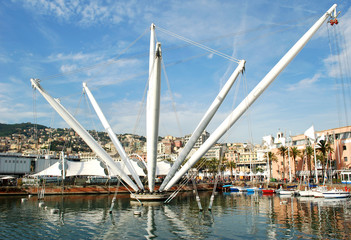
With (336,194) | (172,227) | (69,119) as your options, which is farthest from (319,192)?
(69,119)

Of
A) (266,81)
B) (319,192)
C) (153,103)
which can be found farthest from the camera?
(319,192)

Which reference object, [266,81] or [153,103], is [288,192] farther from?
[153,103]

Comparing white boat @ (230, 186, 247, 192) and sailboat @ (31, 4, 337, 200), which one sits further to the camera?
white boat @ (230, 186, 247, 192)

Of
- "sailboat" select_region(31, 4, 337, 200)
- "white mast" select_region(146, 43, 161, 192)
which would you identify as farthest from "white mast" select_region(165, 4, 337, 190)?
"white mast" select_region(146, 43, 161, 192)

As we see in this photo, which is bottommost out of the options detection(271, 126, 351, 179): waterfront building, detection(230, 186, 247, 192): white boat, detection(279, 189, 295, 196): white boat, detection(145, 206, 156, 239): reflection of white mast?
detection(230, 186, 247, 192): white boat

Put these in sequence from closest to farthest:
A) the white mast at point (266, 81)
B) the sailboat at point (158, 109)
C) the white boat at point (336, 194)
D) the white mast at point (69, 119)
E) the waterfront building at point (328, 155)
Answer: the white mast at point (266, 81) → the sailboat at point (158, 109) → the white mast at point (69, 119) → the white boat at point (336, 194) → the waterfront building at point (328, 155)

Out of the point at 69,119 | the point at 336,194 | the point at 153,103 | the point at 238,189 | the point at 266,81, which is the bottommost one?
the point at 238,189

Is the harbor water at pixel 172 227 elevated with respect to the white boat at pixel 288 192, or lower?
elevated

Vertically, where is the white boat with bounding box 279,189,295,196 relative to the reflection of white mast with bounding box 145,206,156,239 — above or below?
below

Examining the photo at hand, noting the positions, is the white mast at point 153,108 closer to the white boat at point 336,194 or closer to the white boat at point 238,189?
the white boat at point 336,194

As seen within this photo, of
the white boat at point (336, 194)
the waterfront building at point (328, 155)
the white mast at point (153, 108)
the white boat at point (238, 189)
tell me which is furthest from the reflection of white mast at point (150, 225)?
the white boat at point (238, 189)

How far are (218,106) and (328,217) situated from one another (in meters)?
16.2

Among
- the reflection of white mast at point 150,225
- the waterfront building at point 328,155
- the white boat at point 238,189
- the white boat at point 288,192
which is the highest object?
the waterfront building at point 328,155

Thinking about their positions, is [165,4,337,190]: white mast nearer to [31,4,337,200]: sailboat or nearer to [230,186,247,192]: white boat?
[31,4,337,200]: sailboat
